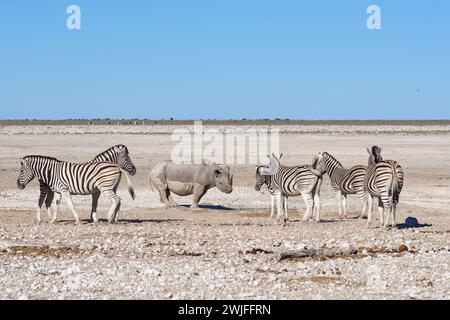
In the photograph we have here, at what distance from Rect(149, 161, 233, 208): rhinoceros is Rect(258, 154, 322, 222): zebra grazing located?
8.64ft

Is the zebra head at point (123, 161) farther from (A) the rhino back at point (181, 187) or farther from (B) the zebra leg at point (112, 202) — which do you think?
(A) the rhino back at point (181, 187)

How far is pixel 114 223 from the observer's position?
56.2ft

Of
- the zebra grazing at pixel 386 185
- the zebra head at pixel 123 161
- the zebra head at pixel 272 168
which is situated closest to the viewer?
the zebra grazing at pixel 386 185

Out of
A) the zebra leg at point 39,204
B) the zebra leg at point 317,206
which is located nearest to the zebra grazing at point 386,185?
the zebra leg at point 317,206

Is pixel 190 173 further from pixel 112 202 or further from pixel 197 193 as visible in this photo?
pixel 112 202

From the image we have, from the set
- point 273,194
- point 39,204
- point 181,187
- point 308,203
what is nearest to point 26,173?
point 39,204

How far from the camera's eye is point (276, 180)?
18.8 meters

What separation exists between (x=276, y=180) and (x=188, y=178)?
3.32 m

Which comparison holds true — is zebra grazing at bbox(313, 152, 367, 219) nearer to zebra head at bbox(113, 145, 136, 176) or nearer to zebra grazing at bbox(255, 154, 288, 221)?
zebra grazing at bbox(255, 154, 288, 221)

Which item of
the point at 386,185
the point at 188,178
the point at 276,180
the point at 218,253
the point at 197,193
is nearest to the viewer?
the point at 218,253

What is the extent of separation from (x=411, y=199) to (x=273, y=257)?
1222 cm

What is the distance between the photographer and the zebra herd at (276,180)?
17.1m
